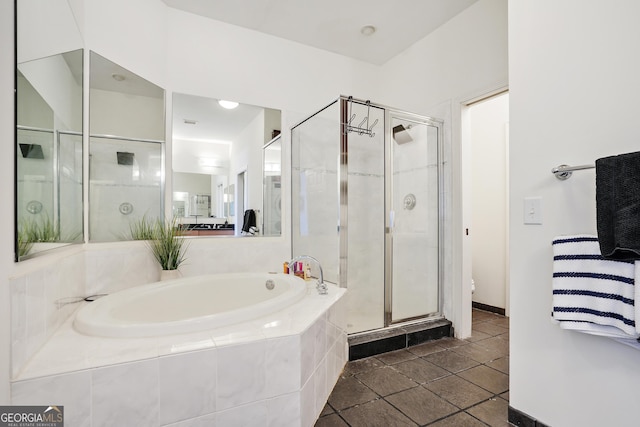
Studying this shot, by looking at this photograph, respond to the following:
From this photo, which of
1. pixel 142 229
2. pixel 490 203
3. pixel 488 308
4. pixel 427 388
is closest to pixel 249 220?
pixel 142 229

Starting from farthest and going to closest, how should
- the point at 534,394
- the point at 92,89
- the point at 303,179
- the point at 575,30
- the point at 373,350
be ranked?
the point at 303,179
the point at 373,350
the point at 92,89
the point at 534,394
the point at 575,30

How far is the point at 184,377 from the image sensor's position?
1158 mm

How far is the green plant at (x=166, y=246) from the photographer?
2.36 m

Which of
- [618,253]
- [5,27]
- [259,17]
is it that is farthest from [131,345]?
[259,17]

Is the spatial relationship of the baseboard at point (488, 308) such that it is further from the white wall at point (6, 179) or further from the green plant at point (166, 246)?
the white wall at point (6, 179)

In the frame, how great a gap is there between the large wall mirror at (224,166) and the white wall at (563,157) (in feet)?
6.53

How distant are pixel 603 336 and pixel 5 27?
2345 mm

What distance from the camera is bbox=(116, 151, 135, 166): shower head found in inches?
89.1

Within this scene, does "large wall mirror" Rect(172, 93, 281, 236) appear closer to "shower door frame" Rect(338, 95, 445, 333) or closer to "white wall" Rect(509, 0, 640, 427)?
"shower door frame" Rect(338, 95, 445, 333)

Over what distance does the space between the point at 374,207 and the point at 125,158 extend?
1.96 meters

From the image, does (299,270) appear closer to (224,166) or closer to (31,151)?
(224,166)

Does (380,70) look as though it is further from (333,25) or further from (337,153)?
(337,153)

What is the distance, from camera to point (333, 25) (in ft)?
9.34

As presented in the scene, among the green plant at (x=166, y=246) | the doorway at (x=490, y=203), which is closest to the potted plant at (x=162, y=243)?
the green plant at (x=166, y=246)
